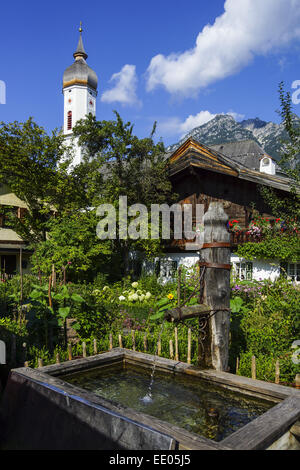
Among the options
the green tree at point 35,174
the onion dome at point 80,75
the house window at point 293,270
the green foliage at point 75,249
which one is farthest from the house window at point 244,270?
the onion dome at point 80,75

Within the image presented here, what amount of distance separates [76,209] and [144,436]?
17134 mm

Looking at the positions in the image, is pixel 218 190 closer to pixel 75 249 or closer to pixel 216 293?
pixel 75 249

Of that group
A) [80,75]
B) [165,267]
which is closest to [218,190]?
[165,267]

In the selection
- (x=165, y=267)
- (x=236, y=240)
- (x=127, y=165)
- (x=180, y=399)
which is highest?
(x=127, y=165)

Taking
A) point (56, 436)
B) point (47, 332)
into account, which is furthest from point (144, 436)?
point (47, 332)

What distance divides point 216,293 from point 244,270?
12.6 meters

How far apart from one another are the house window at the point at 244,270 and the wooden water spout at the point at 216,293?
12.2 m

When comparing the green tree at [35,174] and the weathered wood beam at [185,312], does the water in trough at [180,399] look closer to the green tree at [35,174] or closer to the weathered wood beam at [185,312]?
the weathered wood beam at [185,312]

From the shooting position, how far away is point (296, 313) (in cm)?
591

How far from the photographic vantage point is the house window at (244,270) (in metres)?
16.6

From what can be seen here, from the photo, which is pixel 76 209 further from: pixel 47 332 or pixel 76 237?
pixel 47 332

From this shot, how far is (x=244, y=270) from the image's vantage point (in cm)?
1686

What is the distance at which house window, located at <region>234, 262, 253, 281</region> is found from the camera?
16.6 meters
